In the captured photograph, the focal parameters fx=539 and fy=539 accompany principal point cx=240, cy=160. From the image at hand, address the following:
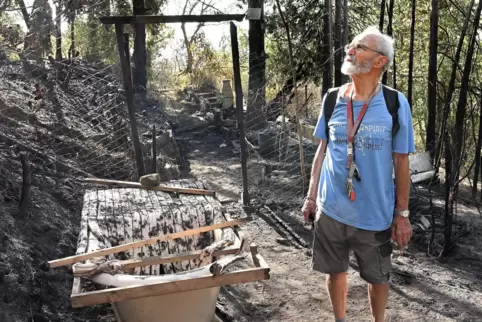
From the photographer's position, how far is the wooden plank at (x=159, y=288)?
263 centimetres

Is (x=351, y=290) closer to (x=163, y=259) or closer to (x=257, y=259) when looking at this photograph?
(x=257, y=259)

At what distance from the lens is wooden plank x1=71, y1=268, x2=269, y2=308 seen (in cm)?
263

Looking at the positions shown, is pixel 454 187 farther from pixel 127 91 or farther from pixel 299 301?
pixel 127 91

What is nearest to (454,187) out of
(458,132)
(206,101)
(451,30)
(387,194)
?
(458,132)

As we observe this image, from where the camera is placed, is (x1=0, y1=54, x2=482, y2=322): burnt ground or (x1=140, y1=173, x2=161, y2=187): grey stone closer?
(x1=0, y1=54, x2=482, y2=322): burnt ground

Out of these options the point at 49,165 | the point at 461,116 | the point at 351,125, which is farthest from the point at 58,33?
the point at 351,125

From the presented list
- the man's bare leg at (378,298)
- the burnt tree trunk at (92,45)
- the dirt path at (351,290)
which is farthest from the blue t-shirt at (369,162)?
the burnt tree trunk at (92,45)

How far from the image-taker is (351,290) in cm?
433

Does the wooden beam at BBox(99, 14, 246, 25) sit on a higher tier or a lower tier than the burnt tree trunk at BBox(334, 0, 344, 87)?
higher

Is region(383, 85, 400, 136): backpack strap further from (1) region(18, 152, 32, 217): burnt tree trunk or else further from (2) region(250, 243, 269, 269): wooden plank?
(1) region(18, 152, 32, 217): burnt tree trunk

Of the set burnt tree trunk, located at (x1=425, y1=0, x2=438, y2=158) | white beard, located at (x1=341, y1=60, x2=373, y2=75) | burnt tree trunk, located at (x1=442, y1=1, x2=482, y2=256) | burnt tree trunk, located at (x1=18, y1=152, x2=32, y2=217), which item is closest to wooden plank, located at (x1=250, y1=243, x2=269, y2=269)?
white beard, located at (x1=341, y1=60, x2=373, y2=75)

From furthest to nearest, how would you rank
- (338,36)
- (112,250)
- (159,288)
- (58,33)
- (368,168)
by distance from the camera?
(58,33), (338,36), (112,250), (368,168), (159,288)

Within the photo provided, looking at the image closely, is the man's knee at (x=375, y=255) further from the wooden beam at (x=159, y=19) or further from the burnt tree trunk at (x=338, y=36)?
the wooden beam at (x=159, y=19)

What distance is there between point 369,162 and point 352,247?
0.50 meters
